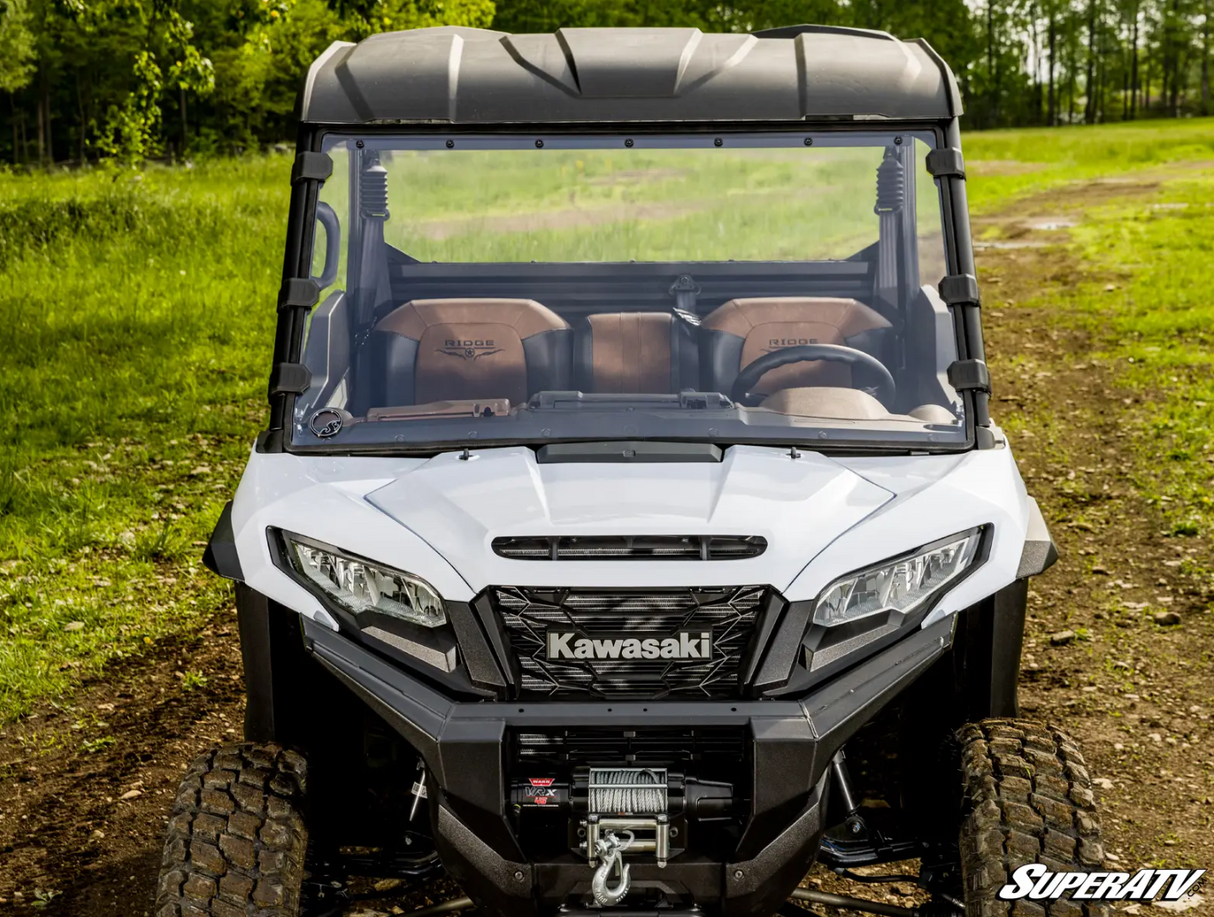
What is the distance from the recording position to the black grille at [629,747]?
2.76 m

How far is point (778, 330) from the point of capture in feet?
12.1

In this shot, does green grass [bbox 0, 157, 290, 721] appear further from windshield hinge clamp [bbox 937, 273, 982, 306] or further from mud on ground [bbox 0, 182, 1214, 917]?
windshield hinge clamp [bbox 937, 273, 982, 306]

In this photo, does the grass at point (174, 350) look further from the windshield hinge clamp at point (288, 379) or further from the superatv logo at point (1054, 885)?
the superatv logo at point (1054, 885)

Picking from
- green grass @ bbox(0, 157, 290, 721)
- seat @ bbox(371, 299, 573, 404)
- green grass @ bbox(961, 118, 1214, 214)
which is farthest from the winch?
green grass @ bbox(961, 118, 1214, 214)

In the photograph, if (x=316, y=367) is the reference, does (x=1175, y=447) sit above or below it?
below

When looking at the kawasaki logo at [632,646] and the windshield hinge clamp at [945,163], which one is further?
the windshield hinge clamp at [945,163]

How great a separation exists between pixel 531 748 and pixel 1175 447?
6.97m

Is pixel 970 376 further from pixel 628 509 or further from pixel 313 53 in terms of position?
pixel 313 53

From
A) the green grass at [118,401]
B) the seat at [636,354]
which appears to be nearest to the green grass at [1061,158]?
the green grass at [118,401]

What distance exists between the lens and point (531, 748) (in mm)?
2789

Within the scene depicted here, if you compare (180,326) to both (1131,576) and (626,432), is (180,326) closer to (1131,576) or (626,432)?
(1131,576)

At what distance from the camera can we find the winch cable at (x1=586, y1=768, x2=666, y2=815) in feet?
8.91

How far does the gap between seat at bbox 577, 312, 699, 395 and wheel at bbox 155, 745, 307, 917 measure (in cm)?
124

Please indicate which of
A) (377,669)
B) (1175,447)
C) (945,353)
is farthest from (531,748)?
(1175,447)
